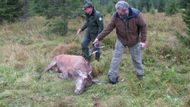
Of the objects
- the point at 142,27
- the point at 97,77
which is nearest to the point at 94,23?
the point at 97,77

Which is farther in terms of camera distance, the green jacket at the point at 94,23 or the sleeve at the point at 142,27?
the green jacket at the point at 94,23

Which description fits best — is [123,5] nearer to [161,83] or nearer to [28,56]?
[161,83]

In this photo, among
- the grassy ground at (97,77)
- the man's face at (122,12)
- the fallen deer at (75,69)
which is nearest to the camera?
the grassy ground at (97,77)

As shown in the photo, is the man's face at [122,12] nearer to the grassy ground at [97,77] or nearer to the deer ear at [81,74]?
the grassy ground at [97,77]

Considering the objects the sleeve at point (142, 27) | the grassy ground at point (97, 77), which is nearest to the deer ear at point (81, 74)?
the grassy ground at point (97, 77)

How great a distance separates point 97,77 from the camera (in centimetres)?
909

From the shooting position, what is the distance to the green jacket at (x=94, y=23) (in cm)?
984

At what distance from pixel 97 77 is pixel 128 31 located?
5.10ft

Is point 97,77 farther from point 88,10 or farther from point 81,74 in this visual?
point 88,10

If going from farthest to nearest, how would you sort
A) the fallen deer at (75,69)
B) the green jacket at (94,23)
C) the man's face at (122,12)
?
1. the green jacket at (94,23)
2. the fallen deer at (75,69)
3. the man's face at (122,12)

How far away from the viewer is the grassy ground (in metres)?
7.59

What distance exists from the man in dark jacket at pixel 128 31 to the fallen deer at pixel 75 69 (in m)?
0.58

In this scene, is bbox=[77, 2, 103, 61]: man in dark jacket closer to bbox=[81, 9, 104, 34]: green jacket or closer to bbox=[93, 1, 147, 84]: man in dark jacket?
bbox=[81, 9, 104, 34]: green jacket

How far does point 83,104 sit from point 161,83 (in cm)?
177
